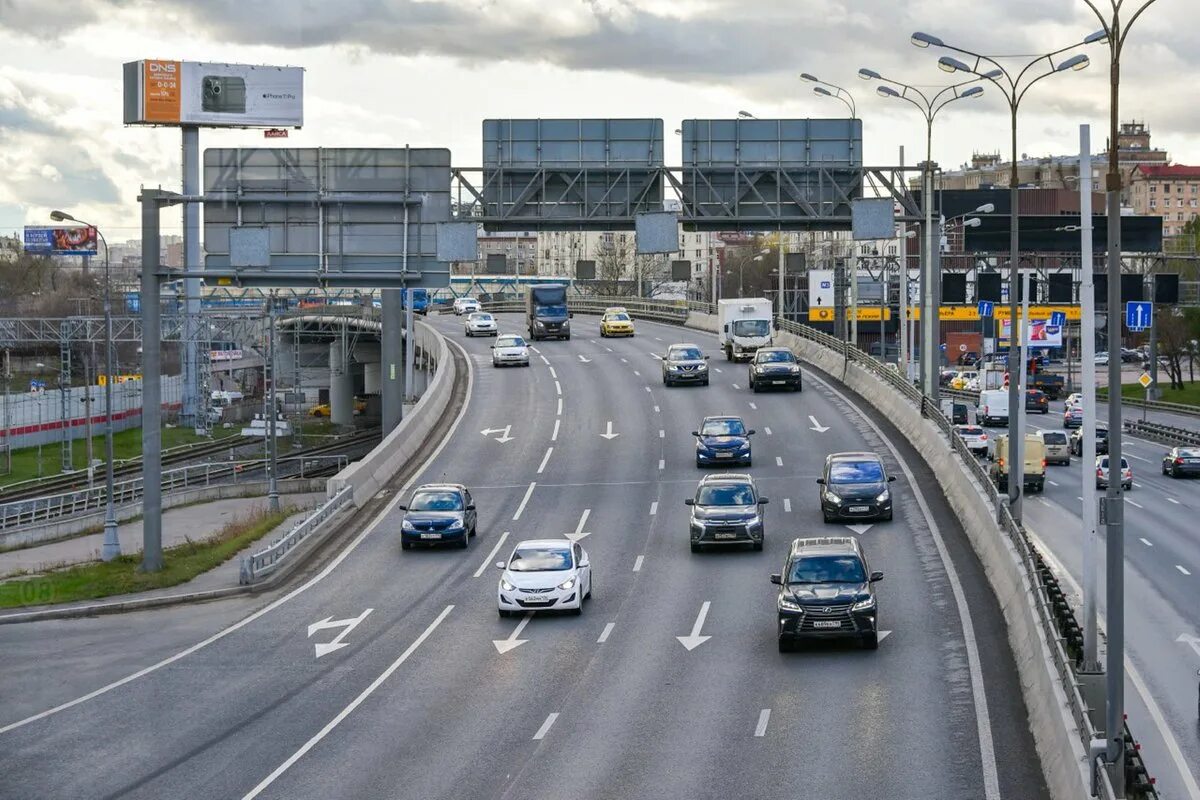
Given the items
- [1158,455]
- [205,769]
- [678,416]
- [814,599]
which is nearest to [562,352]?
[678,416]

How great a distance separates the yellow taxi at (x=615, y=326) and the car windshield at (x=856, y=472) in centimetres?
5117

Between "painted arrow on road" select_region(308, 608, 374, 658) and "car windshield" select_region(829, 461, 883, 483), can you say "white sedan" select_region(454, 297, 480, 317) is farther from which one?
"painted arrow on road" select_region(308, 608, 374, 658)

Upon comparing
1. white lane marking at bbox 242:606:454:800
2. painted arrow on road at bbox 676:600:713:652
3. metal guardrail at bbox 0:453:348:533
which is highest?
painted arrow on road at bbox 676:600:713:652

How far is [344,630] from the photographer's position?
3145 centimetres

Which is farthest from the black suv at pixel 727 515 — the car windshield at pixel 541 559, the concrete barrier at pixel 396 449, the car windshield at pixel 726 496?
the concrete barrier at pixel 396 449

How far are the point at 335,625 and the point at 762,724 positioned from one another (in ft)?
37.7

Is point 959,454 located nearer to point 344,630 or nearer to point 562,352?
point 344,630

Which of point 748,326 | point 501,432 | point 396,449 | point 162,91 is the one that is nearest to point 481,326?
point 748,326

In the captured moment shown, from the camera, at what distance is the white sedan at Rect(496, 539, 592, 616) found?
31.6 m

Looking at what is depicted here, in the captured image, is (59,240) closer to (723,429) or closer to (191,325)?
(191,325)

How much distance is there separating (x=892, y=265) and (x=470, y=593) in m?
96.6

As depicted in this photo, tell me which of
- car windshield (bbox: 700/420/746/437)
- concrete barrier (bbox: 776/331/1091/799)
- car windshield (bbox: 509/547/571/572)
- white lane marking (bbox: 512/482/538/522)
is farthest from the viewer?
car windshield (bbox: 700/420/746/437)

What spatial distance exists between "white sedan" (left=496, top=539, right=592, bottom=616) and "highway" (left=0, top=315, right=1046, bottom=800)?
19.2 inches

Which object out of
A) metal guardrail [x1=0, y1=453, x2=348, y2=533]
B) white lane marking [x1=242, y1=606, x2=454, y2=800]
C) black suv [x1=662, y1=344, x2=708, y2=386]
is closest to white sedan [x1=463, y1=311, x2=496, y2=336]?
metal guardrail [x1=0, y1=453, x2=348, y2=533]
